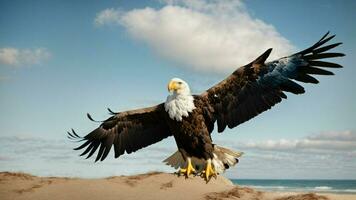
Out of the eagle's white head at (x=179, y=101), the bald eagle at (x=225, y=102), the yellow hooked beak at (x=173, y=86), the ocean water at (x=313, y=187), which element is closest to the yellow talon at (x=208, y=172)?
the bald eagle at (x=225, y=102)

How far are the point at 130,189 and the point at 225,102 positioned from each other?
19.9 feet

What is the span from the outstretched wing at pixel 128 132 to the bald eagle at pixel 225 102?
16 cm

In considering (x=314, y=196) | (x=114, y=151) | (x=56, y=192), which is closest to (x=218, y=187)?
(x=314, y=196)

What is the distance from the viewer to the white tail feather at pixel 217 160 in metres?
5.62

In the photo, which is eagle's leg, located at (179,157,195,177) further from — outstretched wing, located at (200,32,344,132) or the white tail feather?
outstretched wing, located at (200,32,344,132)

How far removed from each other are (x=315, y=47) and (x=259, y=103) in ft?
3.21

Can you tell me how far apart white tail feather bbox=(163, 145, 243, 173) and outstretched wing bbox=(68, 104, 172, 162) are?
498 millimetres

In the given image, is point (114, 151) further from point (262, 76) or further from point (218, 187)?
point (218, 187)

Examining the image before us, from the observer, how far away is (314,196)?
11.0 m

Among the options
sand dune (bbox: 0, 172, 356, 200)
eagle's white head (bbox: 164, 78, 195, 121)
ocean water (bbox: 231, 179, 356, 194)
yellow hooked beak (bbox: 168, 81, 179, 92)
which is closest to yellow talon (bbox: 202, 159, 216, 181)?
eagle's white head (bbox: 164, 78, 195, 121)

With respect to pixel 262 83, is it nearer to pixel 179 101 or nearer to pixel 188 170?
pixel 179 101

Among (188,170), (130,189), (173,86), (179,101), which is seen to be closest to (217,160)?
(188,170)

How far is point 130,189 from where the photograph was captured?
11172 mm

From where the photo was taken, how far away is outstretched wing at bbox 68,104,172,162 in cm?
637
